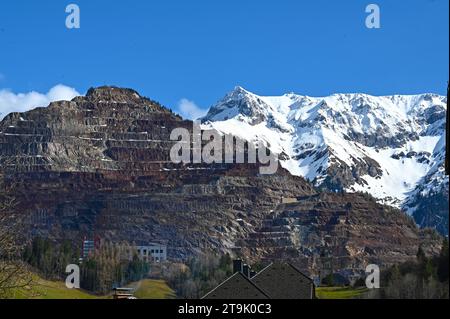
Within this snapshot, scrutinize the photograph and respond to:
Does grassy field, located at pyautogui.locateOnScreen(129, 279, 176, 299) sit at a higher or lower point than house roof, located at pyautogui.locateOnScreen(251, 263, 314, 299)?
lower

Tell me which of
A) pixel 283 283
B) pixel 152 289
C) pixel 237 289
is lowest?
pixel 152 289

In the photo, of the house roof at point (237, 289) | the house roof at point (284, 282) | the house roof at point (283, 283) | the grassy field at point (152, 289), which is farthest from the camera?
the grassy field at point (152, 289)

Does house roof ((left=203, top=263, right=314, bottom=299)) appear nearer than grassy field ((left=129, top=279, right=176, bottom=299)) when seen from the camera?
Yes

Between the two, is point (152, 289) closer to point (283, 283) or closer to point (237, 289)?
point (283, 283)

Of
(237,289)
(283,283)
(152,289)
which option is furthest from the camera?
(152,289)

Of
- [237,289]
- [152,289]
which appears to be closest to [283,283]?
[237,289]

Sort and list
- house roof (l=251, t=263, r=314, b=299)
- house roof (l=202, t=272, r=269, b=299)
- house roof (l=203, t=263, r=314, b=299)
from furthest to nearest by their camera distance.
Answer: house roof (l=251, t=263, r=314, b=299) < house roof (l=203, t=263, r=314, b=299) < house roof (l=202, t=272, r=269, b=299)

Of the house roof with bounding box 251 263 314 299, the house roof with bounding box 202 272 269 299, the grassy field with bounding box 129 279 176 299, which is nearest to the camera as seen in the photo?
the house roof with bounding box 202 272 269 299

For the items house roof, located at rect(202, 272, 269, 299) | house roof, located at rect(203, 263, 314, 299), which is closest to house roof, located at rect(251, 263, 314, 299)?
house roof, located at rect(203, 263, 314, 299)

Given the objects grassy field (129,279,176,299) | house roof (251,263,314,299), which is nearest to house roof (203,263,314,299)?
house roof (251,263,314,299)

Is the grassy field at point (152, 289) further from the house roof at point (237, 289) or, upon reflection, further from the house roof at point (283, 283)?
the house roof at point (237, 289)

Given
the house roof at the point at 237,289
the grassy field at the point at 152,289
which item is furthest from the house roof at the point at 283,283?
the grassy field at the point at 152,289

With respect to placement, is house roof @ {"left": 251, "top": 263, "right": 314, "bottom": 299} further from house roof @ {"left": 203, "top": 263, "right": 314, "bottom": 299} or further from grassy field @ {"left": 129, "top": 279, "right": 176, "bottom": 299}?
grassy field @ {"left": 129, "top": 279, "right": 176, "bottom": 299}
